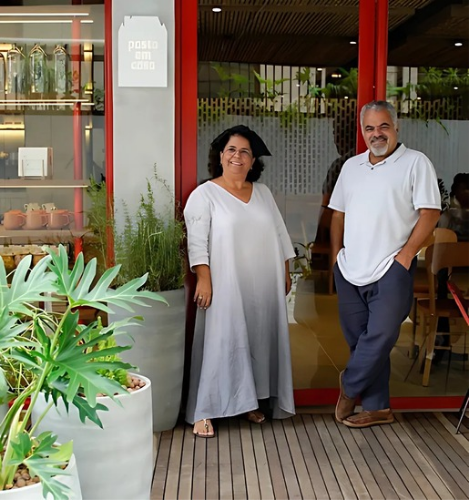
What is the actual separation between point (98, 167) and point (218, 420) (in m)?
1.62

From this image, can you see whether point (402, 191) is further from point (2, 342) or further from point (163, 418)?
point (2, 342)

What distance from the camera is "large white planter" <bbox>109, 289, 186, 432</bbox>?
454cm

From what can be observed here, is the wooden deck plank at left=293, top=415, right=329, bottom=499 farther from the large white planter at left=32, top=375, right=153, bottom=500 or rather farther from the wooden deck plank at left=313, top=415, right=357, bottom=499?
the large white planter at left=32, top=375, right=153, bottom=500

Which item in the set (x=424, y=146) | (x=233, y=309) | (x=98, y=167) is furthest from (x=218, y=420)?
(x=424, y=146)

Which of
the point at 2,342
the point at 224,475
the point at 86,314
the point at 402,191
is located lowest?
the point at 224,475

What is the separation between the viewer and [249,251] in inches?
187

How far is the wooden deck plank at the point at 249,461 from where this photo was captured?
389 centimetres

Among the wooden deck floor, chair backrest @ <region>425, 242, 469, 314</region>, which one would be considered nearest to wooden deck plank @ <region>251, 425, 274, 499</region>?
the wooden deck floor

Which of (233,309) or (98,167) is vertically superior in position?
(98,167)

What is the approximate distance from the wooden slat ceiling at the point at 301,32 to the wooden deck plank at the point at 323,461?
81.9 inches

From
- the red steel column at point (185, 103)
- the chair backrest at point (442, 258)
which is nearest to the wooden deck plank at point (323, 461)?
the red steel column at point (185, 103)

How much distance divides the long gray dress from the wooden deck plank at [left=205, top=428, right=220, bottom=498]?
219mm

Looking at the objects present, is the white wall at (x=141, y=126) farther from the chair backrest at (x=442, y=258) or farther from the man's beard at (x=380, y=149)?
the chair backrest at (x=442, y=258)

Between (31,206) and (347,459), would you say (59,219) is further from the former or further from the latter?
(347,459)
